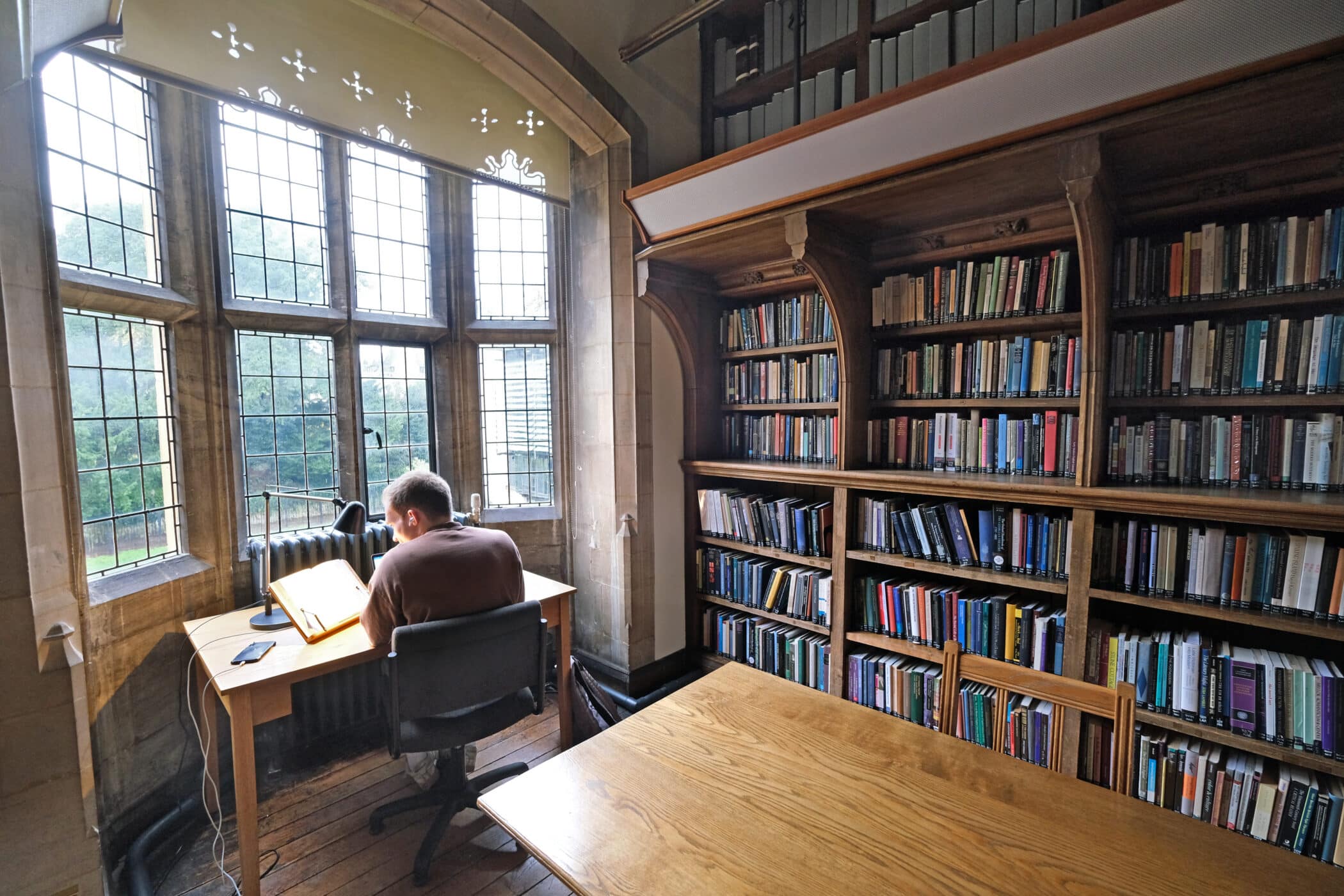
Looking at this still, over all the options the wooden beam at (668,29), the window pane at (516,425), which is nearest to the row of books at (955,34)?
the wooden beam at (668,29)

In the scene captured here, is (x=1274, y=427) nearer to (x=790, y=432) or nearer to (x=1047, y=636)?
(x=1047, y=636)

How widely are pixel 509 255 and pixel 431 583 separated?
2160mm

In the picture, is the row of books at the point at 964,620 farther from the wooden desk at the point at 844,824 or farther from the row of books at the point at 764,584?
the wooden desk at the point at 844,824

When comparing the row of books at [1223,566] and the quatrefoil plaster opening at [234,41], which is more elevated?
the quatrefoil plaster opening at [234,41]

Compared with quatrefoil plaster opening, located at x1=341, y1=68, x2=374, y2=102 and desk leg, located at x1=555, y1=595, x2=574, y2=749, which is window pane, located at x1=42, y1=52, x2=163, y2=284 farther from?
desk leg, located at x1=555, y1=595, x2=574, y2=749

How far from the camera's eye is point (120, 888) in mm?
1809

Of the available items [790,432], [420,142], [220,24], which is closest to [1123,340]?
[790,432]

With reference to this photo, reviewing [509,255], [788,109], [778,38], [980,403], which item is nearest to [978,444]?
[980,403]

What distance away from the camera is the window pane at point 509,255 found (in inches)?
127

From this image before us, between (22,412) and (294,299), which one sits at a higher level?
(294,299)

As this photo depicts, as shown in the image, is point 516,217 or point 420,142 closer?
point 420,142

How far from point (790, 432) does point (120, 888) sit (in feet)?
10.2

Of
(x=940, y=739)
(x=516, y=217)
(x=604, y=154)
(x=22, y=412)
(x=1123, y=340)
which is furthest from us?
(x=516, y=217)

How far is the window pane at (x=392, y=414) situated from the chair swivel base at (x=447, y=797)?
4.48 ft
